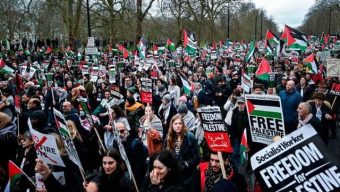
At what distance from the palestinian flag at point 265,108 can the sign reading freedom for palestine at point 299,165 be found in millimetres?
1068

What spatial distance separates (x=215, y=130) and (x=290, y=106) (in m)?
4.22

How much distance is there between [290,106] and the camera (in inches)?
328

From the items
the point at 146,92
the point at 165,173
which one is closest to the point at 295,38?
the point at 146,92

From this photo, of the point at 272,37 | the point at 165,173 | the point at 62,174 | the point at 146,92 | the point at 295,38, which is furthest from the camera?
the point at 272,37

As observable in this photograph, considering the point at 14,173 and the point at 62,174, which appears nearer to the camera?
the point at 14,173

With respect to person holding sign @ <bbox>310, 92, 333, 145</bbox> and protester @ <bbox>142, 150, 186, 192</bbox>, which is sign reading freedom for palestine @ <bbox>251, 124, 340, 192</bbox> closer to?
protester @ <bbox>142, 150, 186, 192</bbox>

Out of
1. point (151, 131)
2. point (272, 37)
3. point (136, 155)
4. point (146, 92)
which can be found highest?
point (272, 37)

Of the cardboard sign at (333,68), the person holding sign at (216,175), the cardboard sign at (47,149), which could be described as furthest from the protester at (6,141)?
the cardboard sign at (333,68)

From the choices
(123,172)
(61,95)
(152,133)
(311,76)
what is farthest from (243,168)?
(311,76)

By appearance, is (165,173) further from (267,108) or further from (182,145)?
(182,145)

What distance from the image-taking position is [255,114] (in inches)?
171

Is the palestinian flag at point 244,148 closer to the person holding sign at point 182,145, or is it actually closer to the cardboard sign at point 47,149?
the person holding sign at point 182,145

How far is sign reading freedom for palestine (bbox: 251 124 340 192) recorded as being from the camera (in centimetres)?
280

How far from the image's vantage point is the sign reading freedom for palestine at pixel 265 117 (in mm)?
4113
